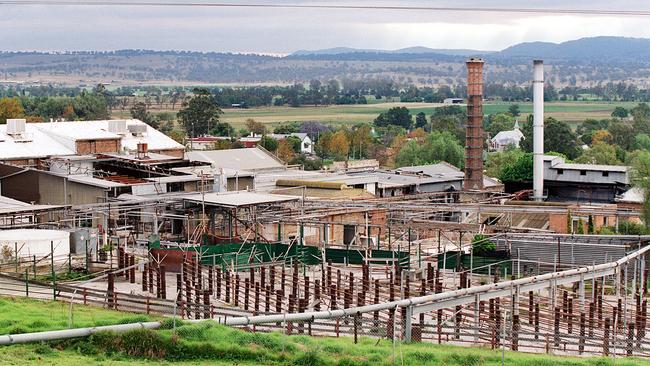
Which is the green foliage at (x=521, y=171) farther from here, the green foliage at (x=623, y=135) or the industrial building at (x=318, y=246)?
the green foliage at (x=623, y=135)

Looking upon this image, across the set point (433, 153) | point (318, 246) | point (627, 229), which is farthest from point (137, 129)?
point (433, 153)

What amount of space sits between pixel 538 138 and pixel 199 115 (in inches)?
2004

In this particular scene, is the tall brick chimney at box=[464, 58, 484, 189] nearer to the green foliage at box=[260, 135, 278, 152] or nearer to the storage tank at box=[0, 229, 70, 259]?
the storage tank at box=[0, 229, 70, 259]

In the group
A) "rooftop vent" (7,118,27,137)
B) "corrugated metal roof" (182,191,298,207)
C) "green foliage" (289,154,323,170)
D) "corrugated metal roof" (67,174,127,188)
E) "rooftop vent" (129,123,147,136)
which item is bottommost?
"green foliage" (289,154,323,170)

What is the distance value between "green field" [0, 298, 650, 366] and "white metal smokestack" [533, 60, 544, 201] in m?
36.6

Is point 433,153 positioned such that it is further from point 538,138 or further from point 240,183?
point 240,183

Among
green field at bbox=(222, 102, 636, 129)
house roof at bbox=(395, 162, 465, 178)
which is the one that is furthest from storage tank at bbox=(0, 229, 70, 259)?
green field at bbox=(222, 102, 636, 129)

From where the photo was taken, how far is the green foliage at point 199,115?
333 feet

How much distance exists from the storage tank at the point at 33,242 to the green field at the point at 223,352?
14.0 m

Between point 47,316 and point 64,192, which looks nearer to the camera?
point 47,316

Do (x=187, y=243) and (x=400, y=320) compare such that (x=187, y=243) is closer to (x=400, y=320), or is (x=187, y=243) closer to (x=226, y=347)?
(x=400, y=320)

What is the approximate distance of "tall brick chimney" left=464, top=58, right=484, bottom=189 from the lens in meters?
55.1

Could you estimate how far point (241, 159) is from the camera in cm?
5894

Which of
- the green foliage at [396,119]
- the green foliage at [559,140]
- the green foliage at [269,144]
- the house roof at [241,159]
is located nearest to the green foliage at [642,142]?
the green foliage at [559,140]
